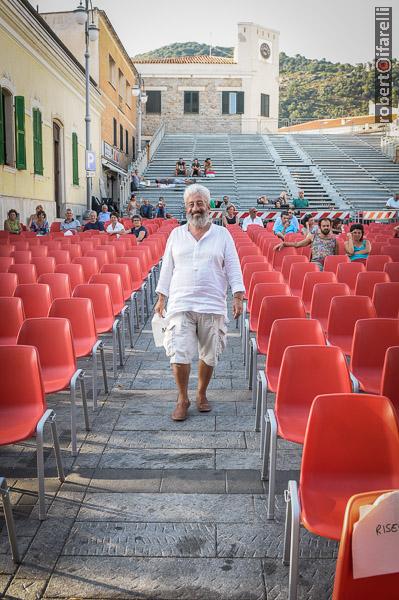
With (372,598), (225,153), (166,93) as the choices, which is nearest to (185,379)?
(372,598)

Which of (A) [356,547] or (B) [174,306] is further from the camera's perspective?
(B) [174,306]

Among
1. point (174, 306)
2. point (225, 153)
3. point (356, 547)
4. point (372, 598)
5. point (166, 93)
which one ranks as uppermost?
point (166, 93)

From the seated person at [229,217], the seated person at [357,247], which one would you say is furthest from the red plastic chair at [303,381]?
the seated person at [229,217]

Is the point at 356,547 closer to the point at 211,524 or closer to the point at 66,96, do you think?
the point at 211,524

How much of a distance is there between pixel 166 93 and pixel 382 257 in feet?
137

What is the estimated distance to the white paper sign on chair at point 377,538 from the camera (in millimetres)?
1857

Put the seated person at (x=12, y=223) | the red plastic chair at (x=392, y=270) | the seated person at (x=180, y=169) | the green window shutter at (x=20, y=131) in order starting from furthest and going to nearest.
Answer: the seated person at (x=180, y=169)
the green window shutter at (x=20, y=131)
the seated person at (x=12, y=223)
the red plastic chair at (x=392, y=270)

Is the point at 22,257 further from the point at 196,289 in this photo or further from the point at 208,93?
the point at 208,93

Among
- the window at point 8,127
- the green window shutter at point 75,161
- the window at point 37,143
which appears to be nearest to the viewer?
the window at point 8,127

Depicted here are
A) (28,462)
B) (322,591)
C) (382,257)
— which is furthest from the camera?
(382,257)

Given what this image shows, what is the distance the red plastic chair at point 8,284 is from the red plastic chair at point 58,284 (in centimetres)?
33

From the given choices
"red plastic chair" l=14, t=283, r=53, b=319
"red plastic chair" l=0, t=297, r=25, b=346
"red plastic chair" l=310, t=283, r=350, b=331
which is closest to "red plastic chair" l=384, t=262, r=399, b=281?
"red plastic chair" l=310, t=283, r=350, b=331

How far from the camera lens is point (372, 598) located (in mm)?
2031

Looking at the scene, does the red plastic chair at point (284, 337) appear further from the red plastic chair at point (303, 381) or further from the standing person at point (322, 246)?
the standing person at point (322, 246)
